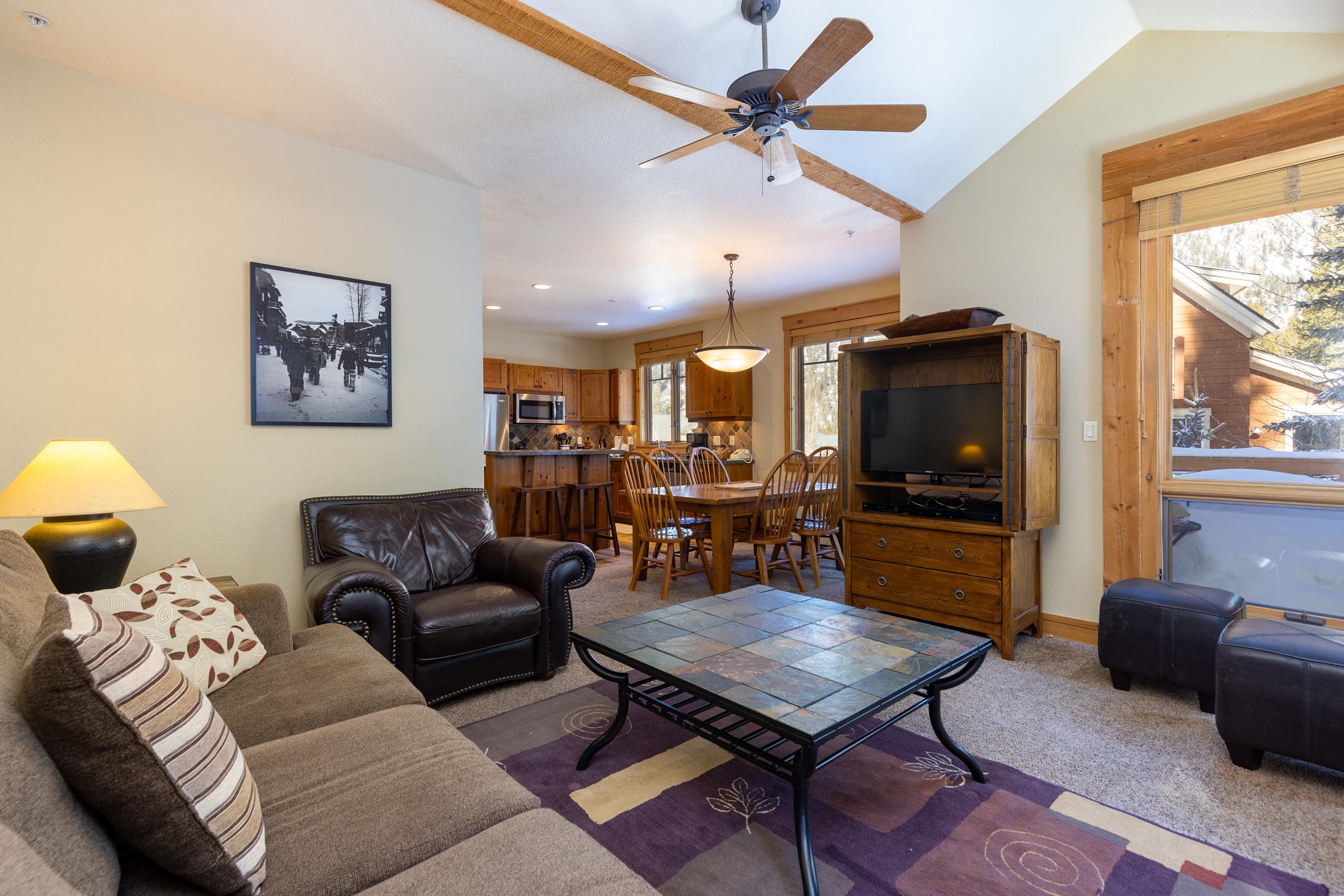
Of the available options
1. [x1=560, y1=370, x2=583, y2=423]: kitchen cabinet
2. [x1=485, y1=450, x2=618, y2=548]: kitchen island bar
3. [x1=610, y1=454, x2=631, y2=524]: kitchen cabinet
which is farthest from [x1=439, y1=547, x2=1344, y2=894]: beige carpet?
[x1=560, y1=370, x2=583, y2=423]: kitchen cabinet

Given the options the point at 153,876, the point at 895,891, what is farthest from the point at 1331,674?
the point at 153,876

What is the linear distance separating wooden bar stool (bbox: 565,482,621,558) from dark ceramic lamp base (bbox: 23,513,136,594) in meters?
3.89

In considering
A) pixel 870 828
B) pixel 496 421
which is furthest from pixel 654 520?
pixel 496 421

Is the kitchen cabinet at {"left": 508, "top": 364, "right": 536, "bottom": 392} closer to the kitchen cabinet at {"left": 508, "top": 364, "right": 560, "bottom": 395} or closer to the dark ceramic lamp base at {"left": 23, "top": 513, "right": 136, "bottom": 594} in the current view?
the kitchen cabinet at {"left": 508, "top": 364, "right": 560, "bottom": 395}

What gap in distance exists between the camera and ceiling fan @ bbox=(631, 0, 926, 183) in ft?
6.28

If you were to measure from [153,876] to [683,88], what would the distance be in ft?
7.46

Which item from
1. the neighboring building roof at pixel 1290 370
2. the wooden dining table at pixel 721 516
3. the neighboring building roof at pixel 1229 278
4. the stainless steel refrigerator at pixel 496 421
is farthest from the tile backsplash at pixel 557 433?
the neighboring building roof at pixel 1290 370

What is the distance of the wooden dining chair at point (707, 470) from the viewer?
610 cm

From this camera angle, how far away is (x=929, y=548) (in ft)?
11.3

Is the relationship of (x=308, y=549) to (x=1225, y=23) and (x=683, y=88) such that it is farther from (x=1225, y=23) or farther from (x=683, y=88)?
(x=1225, y=23)

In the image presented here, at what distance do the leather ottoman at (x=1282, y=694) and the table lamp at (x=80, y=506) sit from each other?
3.74 m

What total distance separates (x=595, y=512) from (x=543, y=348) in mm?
3272

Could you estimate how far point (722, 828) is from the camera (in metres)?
1.79

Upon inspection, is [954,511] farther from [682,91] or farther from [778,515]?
[682,91]
